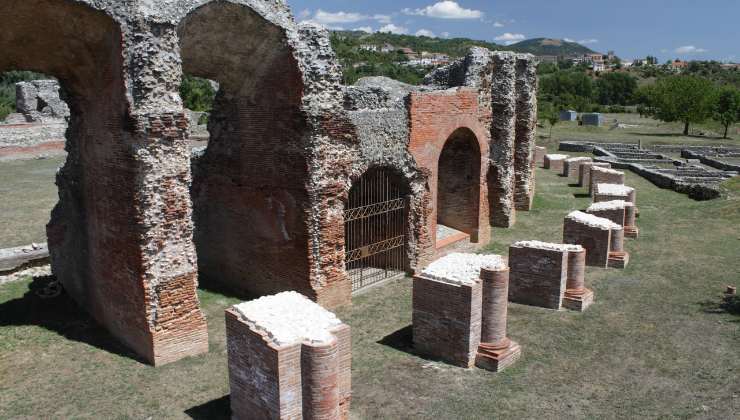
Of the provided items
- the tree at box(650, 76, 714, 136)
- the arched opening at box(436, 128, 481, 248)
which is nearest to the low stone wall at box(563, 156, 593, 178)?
the arched opening at box(436, 128, 481, 248)

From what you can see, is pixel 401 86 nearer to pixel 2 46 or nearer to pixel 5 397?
pixel 2 46

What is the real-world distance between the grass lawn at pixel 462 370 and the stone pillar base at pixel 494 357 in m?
0.15

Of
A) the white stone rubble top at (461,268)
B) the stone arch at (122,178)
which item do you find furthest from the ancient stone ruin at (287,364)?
the white stone rubble top at (461,268)

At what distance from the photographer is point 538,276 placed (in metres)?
10.6

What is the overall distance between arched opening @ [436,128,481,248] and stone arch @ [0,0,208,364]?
Result: 7716mm

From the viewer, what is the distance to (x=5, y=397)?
24.2 feet

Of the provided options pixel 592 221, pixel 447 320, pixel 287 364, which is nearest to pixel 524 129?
pixel 592 221

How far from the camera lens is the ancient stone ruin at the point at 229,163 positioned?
794 cm

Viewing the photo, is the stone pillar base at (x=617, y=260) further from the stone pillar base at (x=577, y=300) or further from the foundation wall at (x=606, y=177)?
the foundation wall at (x=606, y=177)

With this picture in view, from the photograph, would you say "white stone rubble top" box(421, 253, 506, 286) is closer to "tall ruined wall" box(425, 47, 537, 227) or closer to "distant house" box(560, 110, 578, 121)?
"tall ruined wall" box(425, 47, 537, 227)

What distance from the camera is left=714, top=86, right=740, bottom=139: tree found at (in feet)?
132

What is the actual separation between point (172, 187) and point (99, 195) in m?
1.62

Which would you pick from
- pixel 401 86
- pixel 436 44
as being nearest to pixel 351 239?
pixel 401 86

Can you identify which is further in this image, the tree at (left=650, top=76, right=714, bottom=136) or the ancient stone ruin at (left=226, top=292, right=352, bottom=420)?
the tree at (left=650, top=76, right=714, bottom=136)
